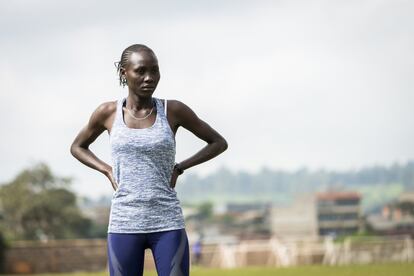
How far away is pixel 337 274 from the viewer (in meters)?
25.7

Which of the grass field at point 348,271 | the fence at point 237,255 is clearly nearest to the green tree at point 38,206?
the fence at point 237,255

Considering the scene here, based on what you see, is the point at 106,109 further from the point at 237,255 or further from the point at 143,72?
the point at 237,255

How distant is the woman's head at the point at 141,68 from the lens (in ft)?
20.9

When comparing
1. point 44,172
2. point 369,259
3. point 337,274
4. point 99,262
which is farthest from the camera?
point 44,172

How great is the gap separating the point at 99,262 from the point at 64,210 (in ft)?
282

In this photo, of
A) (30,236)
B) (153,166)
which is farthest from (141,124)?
(30,236)

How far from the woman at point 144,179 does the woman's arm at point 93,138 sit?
0.12 meters

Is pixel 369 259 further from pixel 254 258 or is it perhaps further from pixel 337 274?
pixel 337 274

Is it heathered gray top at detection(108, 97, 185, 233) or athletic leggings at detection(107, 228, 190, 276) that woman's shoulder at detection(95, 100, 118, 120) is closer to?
heathered gray top at detection(108, 97, 185, 233)

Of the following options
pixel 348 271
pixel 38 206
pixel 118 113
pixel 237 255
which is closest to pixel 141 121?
pixel 118 113

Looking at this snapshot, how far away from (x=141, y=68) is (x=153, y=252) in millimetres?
1038

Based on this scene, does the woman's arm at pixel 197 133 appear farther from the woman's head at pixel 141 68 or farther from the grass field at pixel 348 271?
the grass field at pixel 348 271

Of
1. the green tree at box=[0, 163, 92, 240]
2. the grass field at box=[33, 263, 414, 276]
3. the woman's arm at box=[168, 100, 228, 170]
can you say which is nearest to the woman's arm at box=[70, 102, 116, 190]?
the woman's arm at box=[168, 100, 228, 170]

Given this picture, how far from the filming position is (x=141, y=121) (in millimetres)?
6469
